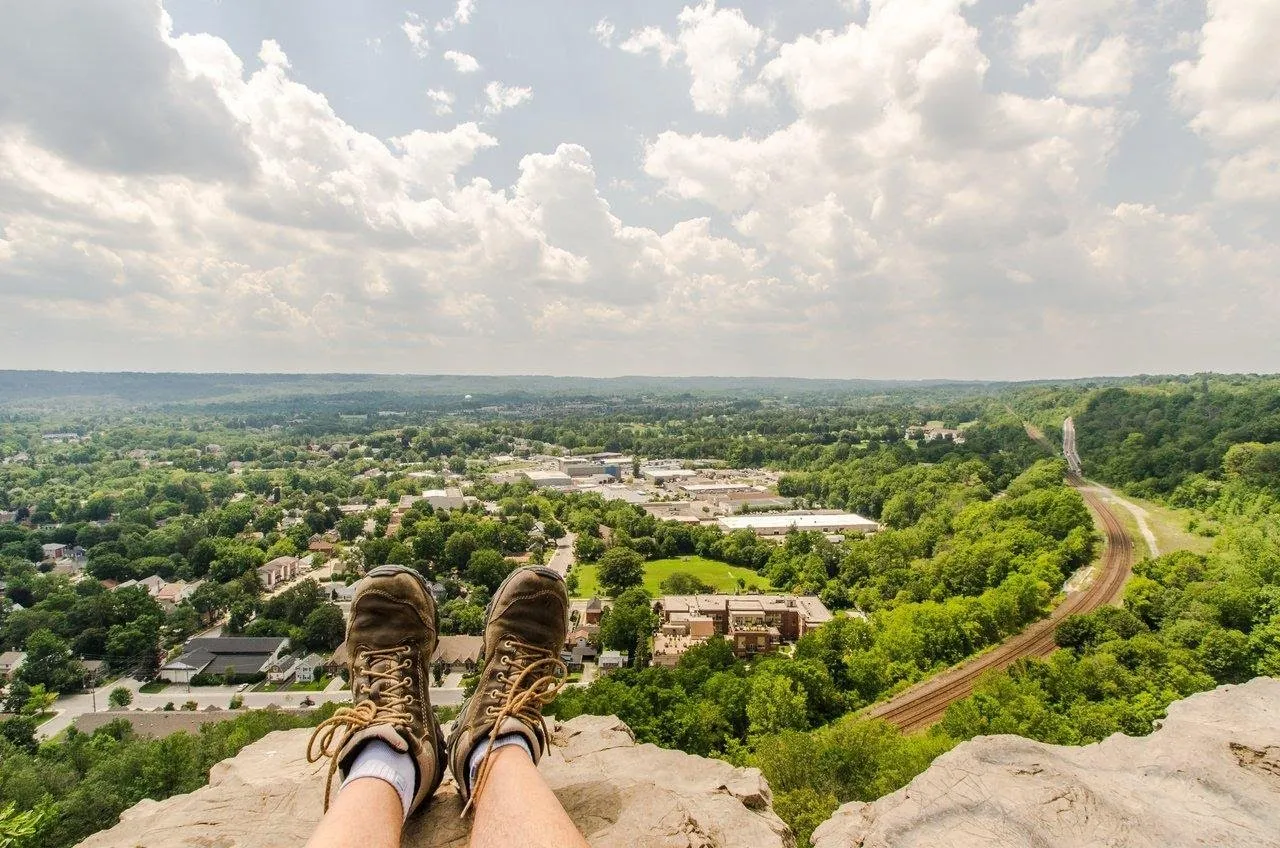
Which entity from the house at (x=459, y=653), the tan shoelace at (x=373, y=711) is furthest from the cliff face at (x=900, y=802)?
the house at (x=459, y=653)

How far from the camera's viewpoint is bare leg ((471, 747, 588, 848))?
271cm

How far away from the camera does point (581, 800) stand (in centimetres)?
378

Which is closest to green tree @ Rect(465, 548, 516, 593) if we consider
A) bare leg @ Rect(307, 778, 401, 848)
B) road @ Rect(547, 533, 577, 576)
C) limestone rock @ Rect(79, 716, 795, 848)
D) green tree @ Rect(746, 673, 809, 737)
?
road @ Rect(547, 533, 577, 576)

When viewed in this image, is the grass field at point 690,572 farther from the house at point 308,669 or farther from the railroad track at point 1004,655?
the railroad track at point 1004,655

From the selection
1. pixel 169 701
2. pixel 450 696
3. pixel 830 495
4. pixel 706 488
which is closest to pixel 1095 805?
pixel 450 696

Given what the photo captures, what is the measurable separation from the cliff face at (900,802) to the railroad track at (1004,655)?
14.0m

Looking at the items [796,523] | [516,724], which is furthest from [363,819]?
[796,523]

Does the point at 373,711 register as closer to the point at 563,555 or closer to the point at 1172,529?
the point at 563,555

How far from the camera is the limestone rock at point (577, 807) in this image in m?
3.46

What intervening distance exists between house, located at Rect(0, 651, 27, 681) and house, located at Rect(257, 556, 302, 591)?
35.7 feet

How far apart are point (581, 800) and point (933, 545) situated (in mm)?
40747

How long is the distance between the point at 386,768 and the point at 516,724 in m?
0.75

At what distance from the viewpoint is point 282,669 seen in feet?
89.5

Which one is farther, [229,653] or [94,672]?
[229,653]
